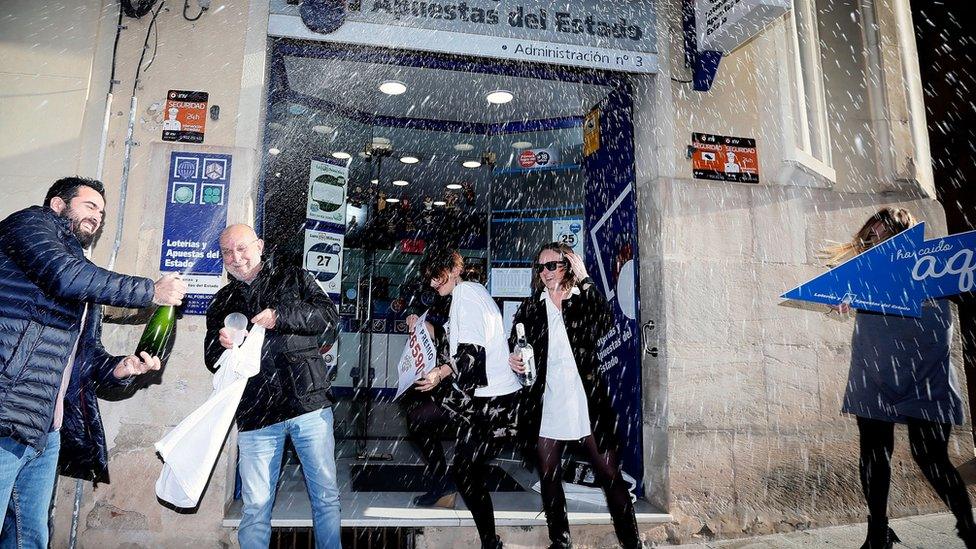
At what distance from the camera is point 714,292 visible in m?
4.25

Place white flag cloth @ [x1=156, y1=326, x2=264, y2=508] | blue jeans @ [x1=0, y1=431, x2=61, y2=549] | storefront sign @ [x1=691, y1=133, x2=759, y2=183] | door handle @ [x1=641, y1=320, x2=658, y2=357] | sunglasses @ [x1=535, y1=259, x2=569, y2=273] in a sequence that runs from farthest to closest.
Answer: storefront sign @ [x1=691, y1=133, x2=759, y2=183], door handle @ [x1=641, y1=320, x2=658, y2=357], sunglasses @ [x1=535, y1=259, x2=569, y2=273], white flag cloth @ [x1=156, y1=326, x2=264, y2=508], blue jeans @ [x1=0, y1=431, x2=61, y2=549]

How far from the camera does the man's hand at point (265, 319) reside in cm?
272

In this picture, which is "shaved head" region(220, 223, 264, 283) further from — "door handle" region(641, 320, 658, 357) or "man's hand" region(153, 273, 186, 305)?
"door handle" region(641, 320, 658, 357)

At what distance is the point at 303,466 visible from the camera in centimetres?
294

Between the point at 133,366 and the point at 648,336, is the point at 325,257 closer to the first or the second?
the point at 133,366

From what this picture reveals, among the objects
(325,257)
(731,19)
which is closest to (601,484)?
(731,19)

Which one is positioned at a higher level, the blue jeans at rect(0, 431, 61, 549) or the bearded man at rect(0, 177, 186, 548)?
the bearded man at rect(0, 177, 186, 548)

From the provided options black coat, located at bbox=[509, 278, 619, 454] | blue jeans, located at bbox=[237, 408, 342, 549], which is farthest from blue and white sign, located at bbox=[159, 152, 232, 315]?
black coat, located at bbox=[509, 278, 619, 454]

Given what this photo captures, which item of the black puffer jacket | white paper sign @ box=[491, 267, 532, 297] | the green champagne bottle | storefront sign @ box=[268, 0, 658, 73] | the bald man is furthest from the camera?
white paper sign @ box=[491, 267, 532, 297]

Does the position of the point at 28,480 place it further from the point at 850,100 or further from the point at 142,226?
the point at 850,100

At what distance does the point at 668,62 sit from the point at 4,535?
511cm

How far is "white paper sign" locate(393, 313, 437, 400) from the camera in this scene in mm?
3410

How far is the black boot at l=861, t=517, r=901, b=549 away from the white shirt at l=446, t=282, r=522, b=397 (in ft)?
7.88

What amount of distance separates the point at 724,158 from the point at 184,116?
13.6 feet
